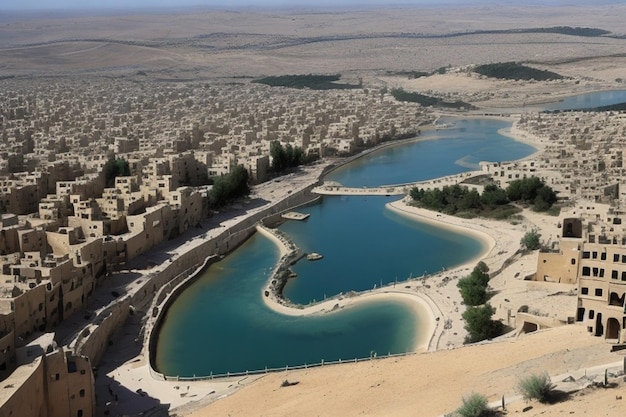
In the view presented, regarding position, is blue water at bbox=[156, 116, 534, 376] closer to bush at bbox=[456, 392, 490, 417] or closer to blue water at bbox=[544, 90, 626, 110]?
bush at bbox=[456, 392, 490, 417]

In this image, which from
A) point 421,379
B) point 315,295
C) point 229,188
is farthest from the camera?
point 229,188

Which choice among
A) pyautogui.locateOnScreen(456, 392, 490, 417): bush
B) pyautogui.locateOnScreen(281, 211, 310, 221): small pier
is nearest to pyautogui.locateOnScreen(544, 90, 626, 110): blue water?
pyautogui.locateOnScreen(281, 211, 310, 221): small pier

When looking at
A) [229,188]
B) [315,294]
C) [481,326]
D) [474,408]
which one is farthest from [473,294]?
[229,188]

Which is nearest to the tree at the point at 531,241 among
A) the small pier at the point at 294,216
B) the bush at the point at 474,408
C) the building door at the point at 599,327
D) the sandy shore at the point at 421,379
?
the building door at the point at 599,327

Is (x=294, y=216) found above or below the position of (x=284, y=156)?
below

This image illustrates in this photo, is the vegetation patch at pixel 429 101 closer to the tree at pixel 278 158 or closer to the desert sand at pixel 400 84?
the desert sand at pixel 400 84

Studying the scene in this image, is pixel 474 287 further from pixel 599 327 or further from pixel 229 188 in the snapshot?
pixel 229 188
